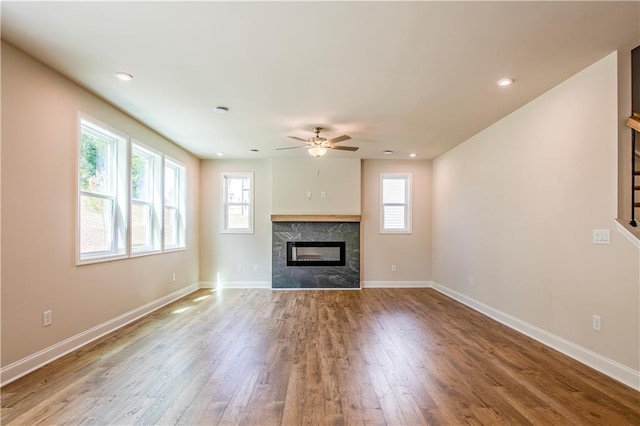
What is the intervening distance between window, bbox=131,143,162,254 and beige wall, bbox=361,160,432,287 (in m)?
3.92

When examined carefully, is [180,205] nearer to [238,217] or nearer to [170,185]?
[170,185]

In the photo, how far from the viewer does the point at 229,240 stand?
22.1ft

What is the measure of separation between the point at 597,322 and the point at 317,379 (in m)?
2.49

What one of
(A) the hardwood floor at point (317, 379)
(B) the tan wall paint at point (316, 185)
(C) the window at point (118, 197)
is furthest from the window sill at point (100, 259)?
(B) the tan wall paint at point (316, 185)

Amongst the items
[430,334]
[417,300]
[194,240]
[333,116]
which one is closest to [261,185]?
[194,240]

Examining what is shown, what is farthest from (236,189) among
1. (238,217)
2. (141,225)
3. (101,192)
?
(101,192)

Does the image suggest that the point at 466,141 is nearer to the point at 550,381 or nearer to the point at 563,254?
the point at 563,254

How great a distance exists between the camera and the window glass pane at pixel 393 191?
6.90 metres

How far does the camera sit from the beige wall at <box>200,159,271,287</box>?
6.72 meters

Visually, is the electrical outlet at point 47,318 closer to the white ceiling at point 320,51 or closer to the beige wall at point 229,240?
the white ceiling at point 320,51

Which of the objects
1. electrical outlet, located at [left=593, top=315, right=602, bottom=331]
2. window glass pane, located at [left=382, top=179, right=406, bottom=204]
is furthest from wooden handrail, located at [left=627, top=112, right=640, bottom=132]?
window glass pane, located at [left=382, top=179, right=406, bottom=204]

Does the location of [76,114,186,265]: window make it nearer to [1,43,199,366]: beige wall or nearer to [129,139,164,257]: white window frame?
[129,139,164,257]: white window frame

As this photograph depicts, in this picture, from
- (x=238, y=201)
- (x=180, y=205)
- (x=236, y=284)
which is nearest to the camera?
(x=180, y=205)

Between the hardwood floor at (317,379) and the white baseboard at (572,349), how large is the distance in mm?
98
